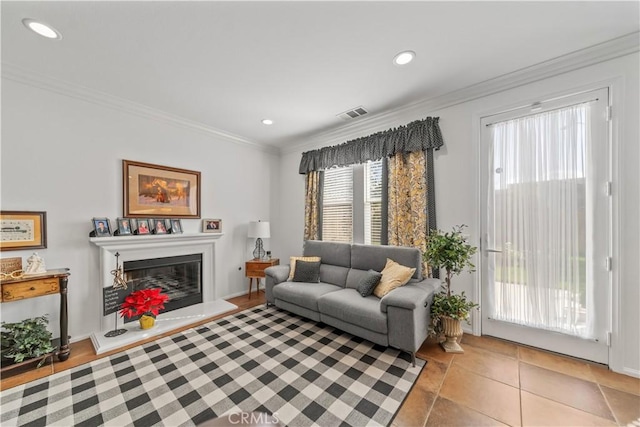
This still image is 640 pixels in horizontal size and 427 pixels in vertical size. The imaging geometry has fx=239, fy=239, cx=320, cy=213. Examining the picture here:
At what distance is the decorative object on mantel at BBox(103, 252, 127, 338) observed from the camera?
2.74 metres

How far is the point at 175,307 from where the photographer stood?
11.2 feet

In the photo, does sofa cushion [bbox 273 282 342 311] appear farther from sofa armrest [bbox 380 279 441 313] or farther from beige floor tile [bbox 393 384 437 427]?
beige floor tile [bbox 393 384 437 427]

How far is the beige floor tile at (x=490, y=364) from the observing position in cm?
200

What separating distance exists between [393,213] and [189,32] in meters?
2.85

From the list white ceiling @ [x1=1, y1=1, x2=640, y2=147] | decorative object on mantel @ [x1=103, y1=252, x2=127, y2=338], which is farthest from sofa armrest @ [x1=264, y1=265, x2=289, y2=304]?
white ceiling @ [x1=1, y1=1, x2=640, y2=147]

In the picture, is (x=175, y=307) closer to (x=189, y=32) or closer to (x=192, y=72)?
(x=192, y=72)

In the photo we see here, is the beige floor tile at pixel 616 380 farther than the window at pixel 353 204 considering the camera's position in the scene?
No

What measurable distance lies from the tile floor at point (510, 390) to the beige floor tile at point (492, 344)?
18 millimetres

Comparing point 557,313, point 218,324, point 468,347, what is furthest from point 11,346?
point 557,313

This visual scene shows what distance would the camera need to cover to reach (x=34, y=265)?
228 cm

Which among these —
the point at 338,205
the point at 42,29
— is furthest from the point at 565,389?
the point at 42,29

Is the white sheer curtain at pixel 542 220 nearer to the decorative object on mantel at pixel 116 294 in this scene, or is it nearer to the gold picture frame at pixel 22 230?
the decorative object on mantel at pixel 116 294

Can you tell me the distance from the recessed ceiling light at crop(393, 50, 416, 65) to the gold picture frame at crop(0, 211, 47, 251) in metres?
3.85

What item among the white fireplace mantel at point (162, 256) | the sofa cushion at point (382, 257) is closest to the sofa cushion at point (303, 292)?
the sofa cushion at point (382, 257)
